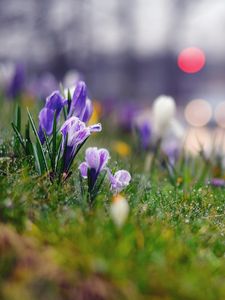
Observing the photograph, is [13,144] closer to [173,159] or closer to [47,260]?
[47,260]

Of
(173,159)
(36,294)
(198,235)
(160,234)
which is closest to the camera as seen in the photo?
(36,294)

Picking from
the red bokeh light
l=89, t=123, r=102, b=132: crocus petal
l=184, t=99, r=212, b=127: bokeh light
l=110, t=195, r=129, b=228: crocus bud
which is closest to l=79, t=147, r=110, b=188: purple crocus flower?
l=89, t=123, r=102, b=132: crocus petal

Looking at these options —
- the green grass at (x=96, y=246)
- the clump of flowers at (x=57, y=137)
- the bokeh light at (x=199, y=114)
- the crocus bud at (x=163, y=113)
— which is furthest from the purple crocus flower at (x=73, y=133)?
the bokeh light at (x=199, y=114)

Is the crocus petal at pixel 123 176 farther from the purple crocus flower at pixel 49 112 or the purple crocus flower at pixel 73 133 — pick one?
the purple crocus flower at pixel 49 112

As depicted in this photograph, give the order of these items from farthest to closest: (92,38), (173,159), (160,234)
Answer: (92,38)
(173,159)
(160,234)

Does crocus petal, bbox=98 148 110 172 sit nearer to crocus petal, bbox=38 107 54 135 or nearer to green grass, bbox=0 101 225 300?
green grass, bbox=0 101 225 300

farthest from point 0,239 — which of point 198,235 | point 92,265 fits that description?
point 198,235

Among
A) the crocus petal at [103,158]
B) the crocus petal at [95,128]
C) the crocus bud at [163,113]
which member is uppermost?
the crocus petal at [95,128]
